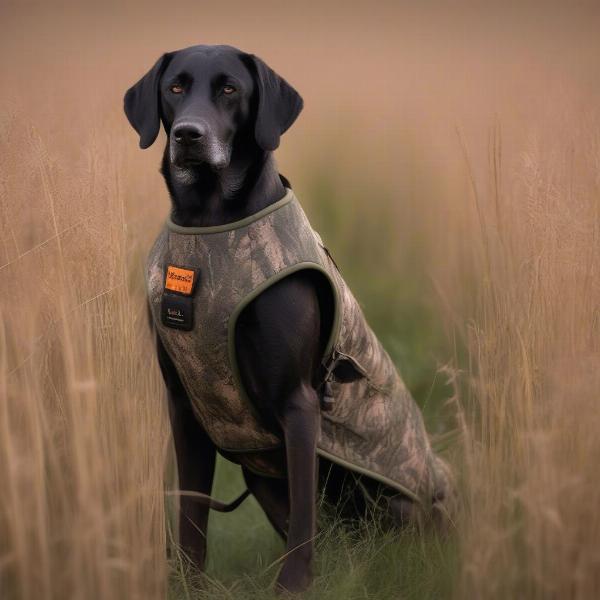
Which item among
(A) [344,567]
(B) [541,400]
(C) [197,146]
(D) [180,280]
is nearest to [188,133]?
(C) [197,146]

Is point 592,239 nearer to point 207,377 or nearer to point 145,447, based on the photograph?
point 207,377

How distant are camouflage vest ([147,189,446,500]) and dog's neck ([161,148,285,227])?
4 centimetres

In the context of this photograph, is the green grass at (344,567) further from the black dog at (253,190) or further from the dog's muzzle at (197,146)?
the dog's muzzle at (197,146)

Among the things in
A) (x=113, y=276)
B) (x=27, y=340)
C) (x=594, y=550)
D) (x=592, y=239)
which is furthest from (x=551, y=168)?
(x=27, y=340)

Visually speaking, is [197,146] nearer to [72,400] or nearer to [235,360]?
[235,360]

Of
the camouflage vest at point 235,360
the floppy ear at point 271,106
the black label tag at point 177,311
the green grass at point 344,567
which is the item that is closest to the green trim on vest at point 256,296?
the camouflage vest at point 235,360

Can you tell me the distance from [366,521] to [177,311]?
1.04 meters

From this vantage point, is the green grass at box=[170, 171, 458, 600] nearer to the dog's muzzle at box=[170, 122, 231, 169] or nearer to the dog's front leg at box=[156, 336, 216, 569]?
the dog's front leg at box=[156, 336, 216, 569]

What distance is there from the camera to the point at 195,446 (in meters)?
2.99

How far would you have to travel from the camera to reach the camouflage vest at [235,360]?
8.46ft

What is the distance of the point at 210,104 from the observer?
2.64 metres

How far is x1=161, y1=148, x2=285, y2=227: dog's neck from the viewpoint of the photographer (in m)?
2.65

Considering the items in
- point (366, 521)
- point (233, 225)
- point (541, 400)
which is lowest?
point (366, 521)

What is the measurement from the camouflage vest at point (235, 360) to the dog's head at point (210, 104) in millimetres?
209
